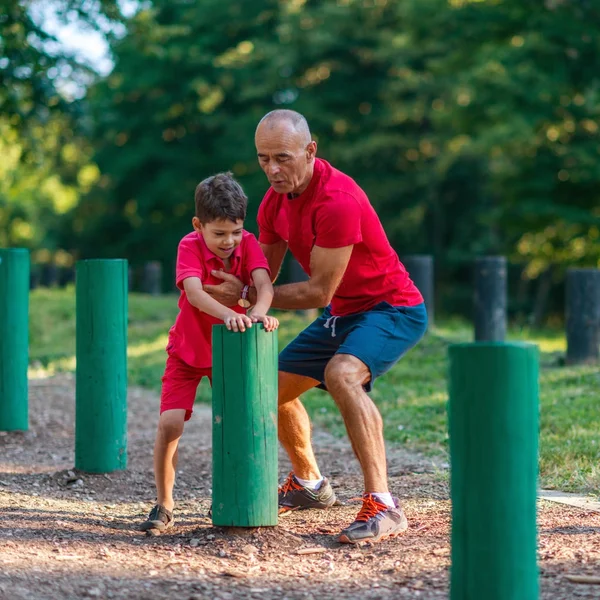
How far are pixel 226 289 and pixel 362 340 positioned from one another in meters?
0.63

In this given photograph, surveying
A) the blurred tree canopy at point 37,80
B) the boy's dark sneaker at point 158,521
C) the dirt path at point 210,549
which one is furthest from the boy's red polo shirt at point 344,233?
the blurred tree canopy at point 37,80

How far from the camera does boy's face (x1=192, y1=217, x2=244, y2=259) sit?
14.2 ft

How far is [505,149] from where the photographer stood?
73.9 feet

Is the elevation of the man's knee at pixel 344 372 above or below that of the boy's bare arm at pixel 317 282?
below

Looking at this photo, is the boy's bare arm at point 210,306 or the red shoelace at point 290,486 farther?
the red shoelace at point 290,486

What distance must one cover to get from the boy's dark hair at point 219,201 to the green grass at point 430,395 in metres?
2.27

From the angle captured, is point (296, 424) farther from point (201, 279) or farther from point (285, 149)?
point (285, 149)

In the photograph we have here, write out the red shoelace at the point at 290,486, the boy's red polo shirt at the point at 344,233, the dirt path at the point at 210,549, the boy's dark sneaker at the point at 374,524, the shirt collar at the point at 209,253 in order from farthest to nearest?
the red shoelace at the point at 290,486
the shirt collar at the point at 209,253
the boy's red polo shirt at the point at 344,233
the boy's dark sneaker at the point at 374,524
the dirt path at the point at 210,549

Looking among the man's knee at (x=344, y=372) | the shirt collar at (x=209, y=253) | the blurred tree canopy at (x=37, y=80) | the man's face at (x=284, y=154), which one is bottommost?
the man's knee at (x=344, y=372)

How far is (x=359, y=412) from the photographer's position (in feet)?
14.1

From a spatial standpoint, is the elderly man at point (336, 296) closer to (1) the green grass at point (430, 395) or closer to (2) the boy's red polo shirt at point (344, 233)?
(2) the boy's red polo shirt at point (344, 233)

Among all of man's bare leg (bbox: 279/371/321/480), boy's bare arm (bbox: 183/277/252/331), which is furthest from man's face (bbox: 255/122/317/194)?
man's bare leg (bbox: 279/371/321/480)

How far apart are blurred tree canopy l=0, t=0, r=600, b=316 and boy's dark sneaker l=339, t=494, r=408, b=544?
10.9 meters

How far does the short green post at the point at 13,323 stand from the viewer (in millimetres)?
6746
